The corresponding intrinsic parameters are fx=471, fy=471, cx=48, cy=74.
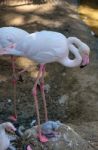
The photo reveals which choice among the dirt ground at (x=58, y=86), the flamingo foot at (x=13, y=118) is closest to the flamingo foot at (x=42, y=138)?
the dirt ground at (x=58, y=86)

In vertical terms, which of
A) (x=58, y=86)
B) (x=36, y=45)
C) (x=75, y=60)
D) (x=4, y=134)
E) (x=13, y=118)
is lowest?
(x=58, y=86)

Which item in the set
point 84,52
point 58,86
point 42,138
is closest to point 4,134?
point 42,138

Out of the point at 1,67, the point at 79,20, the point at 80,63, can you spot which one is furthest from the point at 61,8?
the point at 80,63

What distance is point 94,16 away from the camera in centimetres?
859

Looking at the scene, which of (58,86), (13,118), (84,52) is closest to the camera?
(84,52)

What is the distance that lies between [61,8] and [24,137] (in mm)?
4000

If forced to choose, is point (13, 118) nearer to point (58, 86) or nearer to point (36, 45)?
point (58, 86)

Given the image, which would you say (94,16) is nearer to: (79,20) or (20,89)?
(79,20)

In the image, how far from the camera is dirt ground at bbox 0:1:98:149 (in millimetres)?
5707

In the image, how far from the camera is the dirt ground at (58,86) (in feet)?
18.7

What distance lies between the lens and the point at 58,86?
20.2 ft

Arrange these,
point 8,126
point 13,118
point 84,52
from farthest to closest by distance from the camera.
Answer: point 13,118, point 84,52, point 8,126

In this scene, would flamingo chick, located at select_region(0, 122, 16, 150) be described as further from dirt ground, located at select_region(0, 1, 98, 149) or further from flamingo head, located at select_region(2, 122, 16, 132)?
dirt ground, located at select_region(0, 1, 98, 149)

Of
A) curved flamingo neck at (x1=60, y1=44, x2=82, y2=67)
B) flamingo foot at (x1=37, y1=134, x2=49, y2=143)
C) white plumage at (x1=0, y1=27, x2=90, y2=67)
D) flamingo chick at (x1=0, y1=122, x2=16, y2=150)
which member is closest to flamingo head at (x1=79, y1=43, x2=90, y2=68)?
curved flamingo neck at (x1=60, y1=44, x2=82, y2=67)
